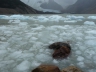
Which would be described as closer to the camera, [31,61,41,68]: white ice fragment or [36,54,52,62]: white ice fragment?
[31,61,41,68]: white ice fragment

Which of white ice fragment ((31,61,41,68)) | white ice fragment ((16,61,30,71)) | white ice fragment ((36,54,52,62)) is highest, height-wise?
white ice fragment ((36,54,52,62))

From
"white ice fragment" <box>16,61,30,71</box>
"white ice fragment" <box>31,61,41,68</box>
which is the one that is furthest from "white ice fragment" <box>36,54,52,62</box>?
"white ice fragment" <box>16,61,30,71</box>

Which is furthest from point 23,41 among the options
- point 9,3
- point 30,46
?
point 9,3

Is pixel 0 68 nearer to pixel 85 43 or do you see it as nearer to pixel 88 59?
pixel 88 59

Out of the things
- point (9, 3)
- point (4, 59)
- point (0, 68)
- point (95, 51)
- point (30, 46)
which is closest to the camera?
point (0, 68)

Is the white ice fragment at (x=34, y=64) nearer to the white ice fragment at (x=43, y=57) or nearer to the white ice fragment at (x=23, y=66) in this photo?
the white ice fragment at (x=23, y=66)

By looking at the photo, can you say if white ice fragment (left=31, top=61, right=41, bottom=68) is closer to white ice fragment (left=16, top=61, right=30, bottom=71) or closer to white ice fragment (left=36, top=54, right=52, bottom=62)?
white ice fragment (left=16, top=61, right=30, bottom=71)

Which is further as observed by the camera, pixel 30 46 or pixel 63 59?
pixel 30 46

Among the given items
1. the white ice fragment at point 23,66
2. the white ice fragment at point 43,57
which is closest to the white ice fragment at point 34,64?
the white ice fragment at point 23,66

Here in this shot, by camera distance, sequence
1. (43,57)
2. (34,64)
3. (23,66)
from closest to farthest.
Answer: (23,66)
(34,64)
(43,57)

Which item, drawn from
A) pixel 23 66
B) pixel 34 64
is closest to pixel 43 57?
pixel 34 64

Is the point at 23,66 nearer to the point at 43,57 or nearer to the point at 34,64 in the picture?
the point at 34,64
